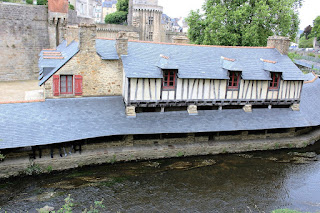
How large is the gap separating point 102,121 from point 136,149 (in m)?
1.97

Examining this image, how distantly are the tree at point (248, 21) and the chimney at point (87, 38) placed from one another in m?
11.3

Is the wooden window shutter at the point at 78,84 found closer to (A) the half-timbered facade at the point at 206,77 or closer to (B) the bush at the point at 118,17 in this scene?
(A) the half-timbered facade at the point at 206,77

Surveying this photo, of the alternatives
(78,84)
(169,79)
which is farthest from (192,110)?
(78,84)

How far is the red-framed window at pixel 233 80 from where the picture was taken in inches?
591

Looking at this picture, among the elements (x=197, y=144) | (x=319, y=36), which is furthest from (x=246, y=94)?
(x=319, y=36)

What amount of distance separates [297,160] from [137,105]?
8083mm

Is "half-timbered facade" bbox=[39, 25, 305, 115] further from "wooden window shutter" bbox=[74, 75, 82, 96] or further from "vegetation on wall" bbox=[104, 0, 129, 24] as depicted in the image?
"vegetation on wall" bbox=[104, 0, 129, 24]

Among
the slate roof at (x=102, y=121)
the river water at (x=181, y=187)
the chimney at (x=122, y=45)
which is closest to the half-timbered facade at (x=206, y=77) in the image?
the chimney at (x=122, y=45)

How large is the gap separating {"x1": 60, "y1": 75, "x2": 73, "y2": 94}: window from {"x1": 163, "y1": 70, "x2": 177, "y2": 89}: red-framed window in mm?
4400

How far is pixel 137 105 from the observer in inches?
543

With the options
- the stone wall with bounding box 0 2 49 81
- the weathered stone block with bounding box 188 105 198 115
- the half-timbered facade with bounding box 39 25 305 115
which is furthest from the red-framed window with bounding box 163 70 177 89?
the stone wall with bounding box 0 2 49 81

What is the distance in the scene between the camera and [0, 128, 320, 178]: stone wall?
11.9 metres

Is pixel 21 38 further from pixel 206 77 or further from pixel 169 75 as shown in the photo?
pixel 206 77

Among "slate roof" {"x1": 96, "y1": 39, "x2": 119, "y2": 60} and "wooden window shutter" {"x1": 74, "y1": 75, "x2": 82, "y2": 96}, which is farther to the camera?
"slate roof" {"x1": 96, "y1": 39, "x2": 119, "y2": 60}
